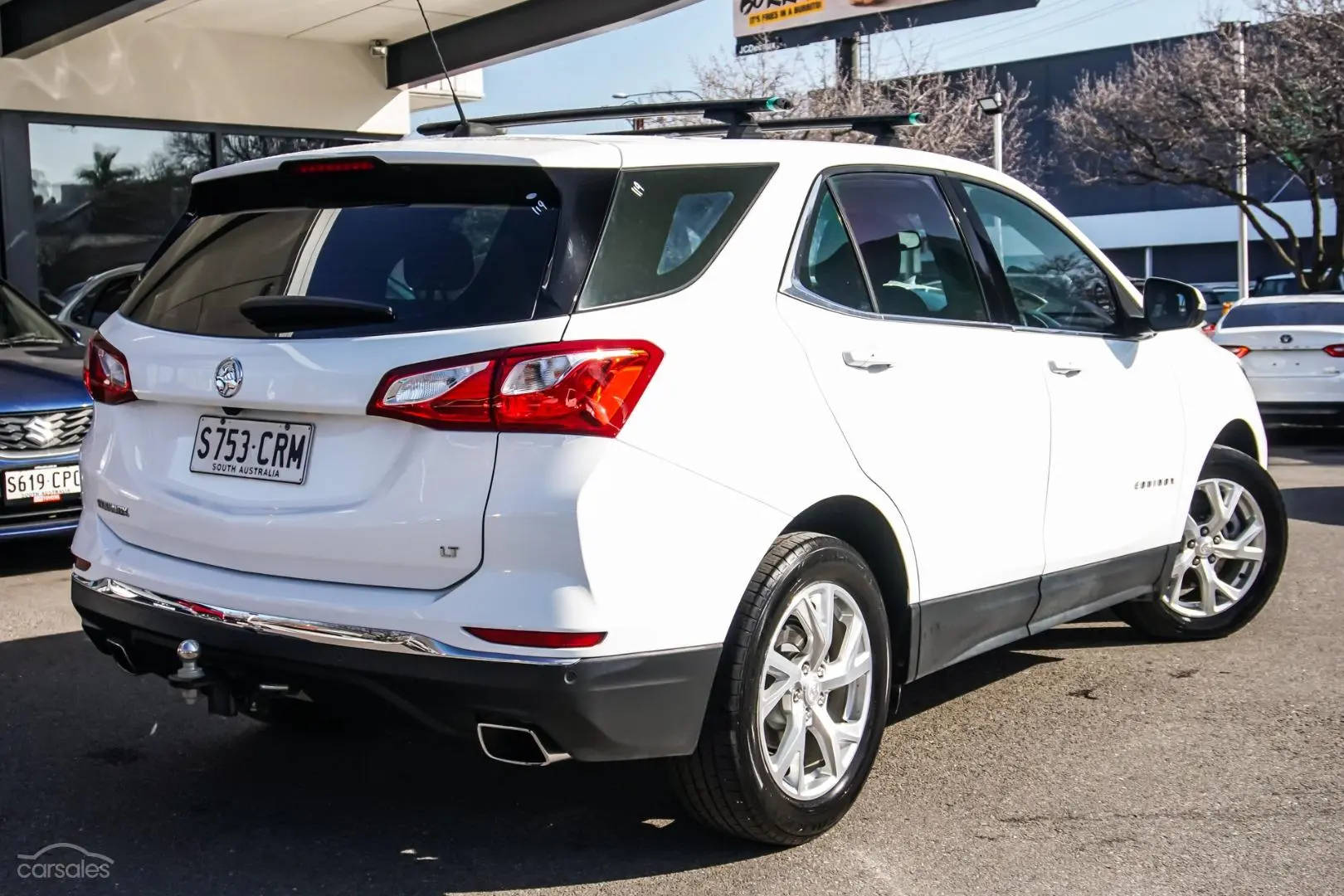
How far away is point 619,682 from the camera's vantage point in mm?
3139

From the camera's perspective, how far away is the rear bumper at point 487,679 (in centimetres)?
308

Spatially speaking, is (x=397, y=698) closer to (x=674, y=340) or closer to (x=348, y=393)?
(x=348, y=393)

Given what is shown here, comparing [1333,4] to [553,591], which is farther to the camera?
[1333,4]

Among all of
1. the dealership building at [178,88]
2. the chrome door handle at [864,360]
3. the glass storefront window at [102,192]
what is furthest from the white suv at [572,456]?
the glass storefront window at [102,192]

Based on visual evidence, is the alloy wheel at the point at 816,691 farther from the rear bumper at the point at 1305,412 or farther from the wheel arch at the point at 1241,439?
the rear bumper at the point at 1305,412

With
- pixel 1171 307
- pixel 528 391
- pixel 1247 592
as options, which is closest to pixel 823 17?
pixel 1247 592

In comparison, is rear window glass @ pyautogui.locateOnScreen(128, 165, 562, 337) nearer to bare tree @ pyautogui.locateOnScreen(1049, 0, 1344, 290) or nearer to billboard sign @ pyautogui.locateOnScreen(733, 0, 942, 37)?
bare tree @ pyautogui.locateOnScreen(1049, 0, 1344, 290)

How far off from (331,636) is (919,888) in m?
1.49

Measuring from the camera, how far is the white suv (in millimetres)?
3096

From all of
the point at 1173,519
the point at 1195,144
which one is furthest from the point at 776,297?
the point at 1195,144

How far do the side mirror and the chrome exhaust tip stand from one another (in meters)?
2.92

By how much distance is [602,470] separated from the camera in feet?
10.1

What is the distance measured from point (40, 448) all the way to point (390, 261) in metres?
4.59

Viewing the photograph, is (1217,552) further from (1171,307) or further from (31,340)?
(31,340)
